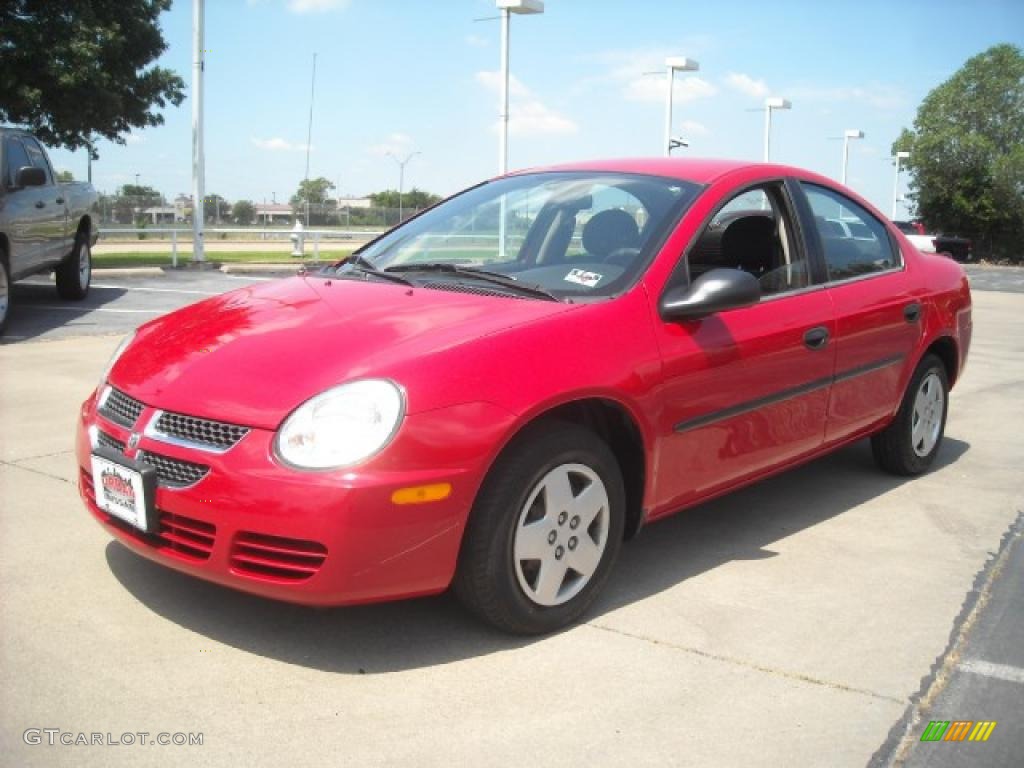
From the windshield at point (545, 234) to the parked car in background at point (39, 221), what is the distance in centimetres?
615

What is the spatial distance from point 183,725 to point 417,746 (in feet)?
2.00

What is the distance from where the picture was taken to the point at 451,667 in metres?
3.10

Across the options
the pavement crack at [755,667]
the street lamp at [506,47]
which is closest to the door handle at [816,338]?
the pavement crack at [755,667]

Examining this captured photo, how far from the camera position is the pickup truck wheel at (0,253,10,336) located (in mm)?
9125

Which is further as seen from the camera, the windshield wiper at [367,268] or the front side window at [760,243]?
the front side window at [760,243]

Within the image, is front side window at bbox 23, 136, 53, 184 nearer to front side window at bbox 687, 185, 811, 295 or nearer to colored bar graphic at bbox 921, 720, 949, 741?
front side window at bbox 687, 185, 811, 295

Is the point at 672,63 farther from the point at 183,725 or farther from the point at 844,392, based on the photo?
the point at 183,725

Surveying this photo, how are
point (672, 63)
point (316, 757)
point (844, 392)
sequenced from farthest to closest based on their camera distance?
point (672, 63) → point (844, 392) → point (316, 757)

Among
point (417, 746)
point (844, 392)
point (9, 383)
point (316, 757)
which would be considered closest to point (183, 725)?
point (316, 757)

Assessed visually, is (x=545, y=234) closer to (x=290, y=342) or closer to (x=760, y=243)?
(x=760, y=243)

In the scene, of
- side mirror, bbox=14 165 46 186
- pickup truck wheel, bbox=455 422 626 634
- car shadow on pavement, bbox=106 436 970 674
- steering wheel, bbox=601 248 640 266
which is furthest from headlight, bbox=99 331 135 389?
side mirror, bbox=14 165 46 186

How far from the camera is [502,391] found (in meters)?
3.08

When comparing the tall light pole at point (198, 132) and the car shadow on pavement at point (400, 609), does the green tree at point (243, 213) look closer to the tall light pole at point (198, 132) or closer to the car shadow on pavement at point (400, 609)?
the tall light pole at point (198, 132)

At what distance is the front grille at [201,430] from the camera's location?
2.98 m
